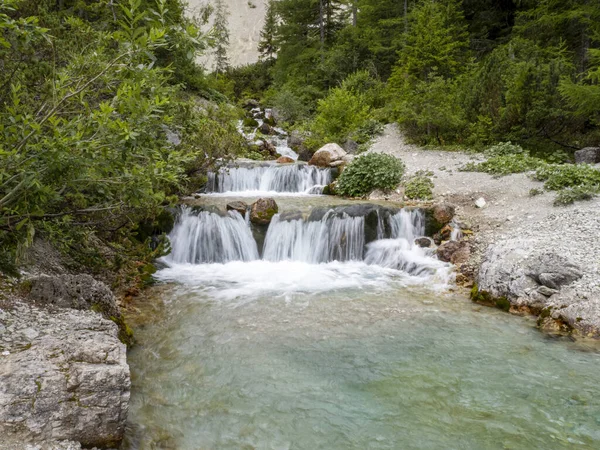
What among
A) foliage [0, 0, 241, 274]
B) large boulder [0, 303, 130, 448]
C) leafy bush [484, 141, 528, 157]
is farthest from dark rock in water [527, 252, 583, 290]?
leafy bush [484, 141, 528, 157]

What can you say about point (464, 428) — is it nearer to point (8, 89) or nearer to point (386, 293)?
point (386, 293)

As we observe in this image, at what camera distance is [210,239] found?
949 cm

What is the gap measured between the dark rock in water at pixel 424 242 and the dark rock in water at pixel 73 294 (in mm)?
6679

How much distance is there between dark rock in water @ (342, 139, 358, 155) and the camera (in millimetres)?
17266

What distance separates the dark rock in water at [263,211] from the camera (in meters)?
9.87

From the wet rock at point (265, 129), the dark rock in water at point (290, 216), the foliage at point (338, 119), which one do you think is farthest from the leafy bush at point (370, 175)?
the wet rock at point (265, 129)

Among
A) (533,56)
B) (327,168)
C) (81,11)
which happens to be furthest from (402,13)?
(81,11)

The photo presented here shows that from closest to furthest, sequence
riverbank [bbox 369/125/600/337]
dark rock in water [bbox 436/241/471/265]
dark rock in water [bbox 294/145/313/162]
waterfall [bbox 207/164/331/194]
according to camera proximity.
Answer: riverbank [bbox 369/125/600/337] → dark rock in water [bbox 436/241/471/265] → waterfall [bbox 207/164/331/194] → dark rock in water [bbox 294/145/313/162]

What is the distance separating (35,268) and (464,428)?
5.39 meters

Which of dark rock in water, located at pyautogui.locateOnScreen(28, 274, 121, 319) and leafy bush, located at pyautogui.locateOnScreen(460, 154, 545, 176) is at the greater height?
leafy bush, located at pyautogui.locateOnScreen(460, 154, 545, 176)

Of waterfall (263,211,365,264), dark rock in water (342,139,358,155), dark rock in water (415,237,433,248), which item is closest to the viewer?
dark rock in water (415,237,433,248)

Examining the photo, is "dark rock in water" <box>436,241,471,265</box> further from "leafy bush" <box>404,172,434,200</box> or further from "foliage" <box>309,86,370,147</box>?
"foliage" <box>309,86,370,147</box>

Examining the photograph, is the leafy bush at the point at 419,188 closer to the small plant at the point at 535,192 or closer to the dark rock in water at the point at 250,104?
the small plant at the point at 535,192

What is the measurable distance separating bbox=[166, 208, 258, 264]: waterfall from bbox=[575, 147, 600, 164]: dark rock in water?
33.3 feet
